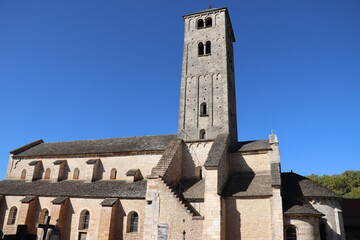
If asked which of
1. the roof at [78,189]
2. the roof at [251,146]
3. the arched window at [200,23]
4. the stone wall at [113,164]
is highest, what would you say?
the arched window at [200,23]

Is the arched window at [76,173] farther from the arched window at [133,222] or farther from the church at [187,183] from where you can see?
the arched window at [133,222]

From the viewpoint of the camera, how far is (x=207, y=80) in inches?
1112

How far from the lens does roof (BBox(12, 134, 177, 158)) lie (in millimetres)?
28061

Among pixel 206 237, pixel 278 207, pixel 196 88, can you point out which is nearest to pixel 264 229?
pixel 278 207

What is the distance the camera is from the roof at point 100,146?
2806 cm

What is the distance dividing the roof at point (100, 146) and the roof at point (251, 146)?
256 inches

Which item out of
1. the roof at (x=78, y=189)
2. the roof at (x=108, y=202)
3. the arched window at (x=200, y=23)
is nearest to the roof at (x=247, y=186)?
the roof at (x=78, y=189)

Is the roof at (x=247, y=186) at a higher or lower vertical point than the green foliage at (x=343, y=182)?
lower

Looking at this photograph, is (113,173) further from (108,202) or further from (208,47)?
(208,47)

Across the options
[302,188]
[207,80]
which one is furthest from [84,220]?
[302,188]

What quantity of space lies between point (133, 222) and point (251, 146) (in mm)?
12368

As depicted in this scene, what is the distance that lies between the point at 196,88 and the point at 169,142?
20.9 feet

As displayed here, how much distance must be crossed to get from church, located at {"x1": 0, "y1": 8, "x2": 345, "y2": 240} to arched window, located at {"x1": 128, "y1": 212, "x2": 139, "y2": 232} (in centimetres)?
8

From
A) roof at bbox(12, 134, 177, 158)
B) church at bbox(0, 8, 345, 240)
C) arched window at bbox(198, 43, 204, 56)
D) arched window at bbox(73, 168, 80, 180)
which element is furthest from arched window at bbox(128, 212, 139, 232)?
arched window at bbox(198, 43, 204, 56)
